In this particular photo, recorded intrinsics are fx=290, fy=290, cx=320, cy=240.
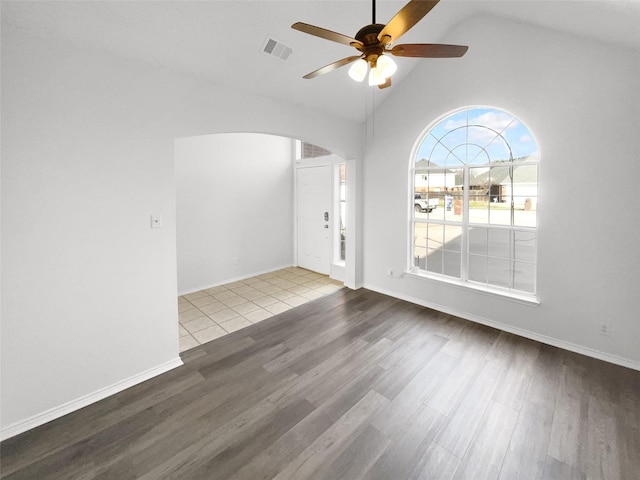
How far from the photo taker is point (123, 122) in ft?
7.97

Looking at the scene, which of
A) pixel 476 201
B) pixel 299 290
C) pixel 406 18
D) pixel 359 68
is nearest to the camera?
pixel 406 18

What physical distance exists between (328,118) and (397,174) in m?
1.31

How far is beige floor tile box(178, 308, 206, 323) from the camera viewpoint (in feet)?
12.7

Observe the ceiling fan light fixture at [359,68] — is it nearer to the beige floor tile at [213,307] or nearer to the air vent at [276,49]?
the air vent at [276,49]

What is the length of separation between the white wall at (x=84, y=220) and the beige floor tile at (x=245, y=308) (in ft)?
4.16

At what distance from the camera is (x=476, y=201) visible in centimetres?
380

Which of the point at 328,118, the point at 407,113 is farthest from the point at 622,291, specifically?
the point at 328,118

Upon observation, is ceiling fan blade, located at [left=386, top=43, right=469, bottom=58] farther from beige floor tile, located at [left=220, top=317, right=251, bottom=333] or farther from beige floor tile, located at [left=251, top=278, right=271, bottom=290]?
beige floor tile, located at [left=251, top=278, right=271, bottom=290]

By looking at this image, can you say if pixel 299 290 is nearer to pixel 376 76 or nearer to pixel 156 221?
pixel 156 221

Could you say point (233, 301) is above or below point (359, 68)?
below

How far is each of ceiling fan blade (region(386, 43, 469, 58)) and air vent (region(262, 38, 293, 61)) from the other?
4.69 ft

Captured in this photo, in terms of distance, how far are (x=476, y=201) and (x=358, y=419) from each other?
3034 millimetres

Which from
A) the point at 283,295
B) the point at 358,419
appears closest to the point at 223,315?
the point at 283,295

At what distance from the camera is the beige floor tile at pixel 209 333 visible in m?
3.37
